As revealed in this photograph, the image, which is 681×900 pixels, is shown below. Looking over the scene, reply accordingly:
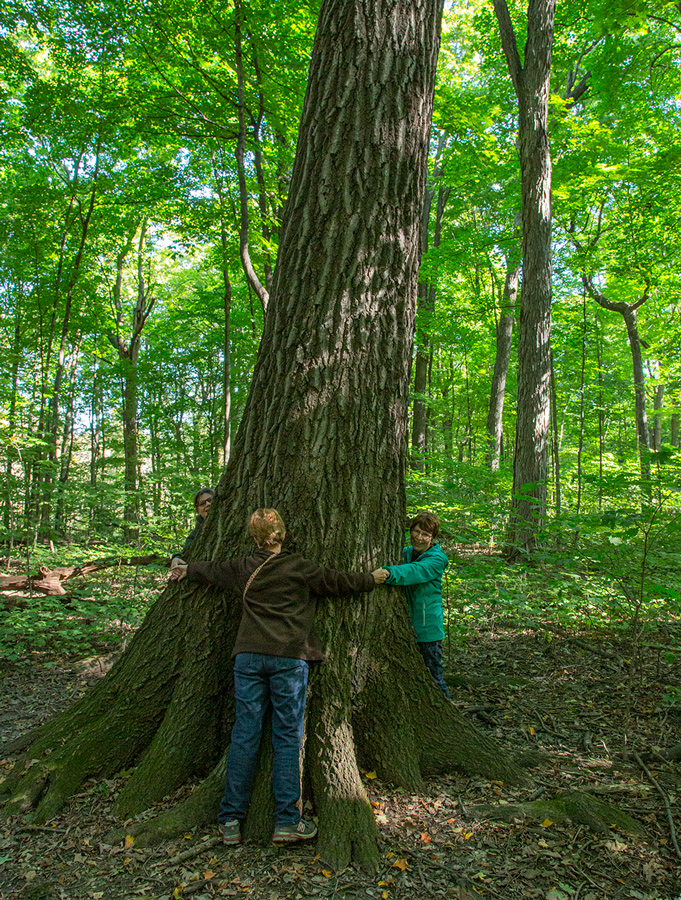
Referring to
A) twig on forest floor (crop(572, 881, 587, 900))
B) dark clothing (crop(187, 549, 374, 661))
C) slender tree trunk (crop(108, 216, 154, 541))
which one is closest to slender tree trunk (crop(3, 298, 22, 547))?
slender tree trunk (crop(108, 216, 154, 541))

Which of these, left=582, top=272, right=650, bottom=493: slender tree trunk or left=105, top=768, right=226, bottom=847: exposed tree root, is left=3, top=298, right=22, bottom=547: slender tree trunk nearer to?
left=105, top=768, right=226, bottom=847: exposed tree root

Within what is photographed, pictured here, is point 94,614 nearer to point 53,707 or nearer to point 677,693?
point 53,707

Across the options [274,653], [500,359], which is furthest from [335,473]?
[500,359]

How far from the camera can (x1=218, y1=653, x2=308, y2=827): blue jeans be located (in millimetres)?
2473

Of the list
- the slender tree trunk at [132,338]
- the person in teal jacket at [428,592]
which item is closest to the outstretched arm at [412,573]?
the person in teal jacket at [428,592]

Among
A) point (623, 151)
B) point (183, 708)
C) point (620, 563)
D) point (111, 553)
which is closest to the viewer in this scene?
point (183, 708)

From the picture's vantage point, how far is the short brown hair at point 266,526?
273cm

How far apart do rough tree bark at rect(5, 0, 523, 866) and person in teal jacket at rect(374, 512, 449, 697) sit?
0.40 metres

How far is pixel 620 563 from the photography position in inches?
186

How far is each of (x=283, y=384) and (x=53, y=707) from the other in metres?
3.65

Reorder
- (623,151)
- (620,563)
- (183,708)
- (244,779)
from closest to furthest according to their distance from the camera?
(244,779) < (183,708) < (620,563) < (623,151)

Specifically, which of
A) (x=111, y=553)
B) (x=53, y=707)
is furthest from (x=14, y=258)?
(x=53, y=707)

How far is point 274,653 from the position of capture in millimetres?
2596

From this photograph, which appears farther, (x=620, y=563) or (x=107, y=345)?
(x=107, y=345)
